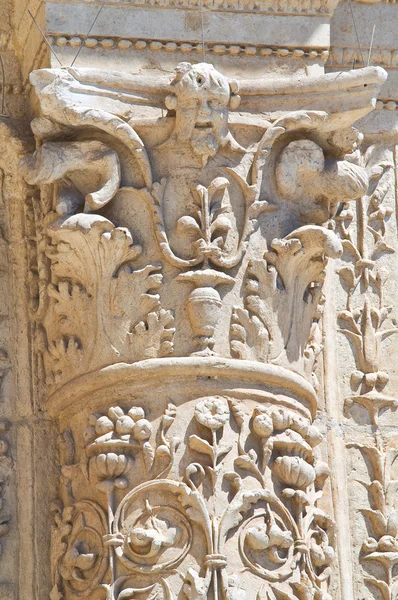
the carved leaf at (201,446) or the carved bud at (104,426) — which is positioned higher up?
the carved bud at (104,426)

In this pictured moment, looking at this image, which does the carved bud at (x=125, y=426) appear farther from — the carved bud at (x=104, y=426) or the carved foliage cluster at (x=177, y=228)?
the carved foliage cluster at (x=177, y=228)

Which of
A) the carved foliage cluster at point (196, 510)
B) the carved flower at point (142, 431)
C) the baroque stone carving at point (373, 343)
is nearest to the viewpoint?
the carved foliage cluster at point (196, 510)

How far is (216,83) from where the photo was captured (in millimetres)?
5910

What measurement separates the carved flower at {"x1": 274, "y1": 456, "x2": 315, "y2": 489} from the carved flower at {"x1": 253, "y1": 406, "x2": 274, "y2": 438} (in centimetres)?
9

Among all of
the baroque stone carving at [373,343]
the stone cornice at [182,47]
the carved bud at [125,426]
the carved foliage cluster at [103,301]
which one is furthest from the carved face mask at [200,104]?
the carved bud at [125,426]

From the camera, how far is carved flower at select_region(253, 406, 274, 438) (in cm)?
580

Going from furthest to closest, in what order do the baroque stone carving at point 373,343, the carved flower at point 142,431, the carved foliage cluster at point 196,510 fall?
the baroque stone carving at point 373,343
the carved flower at point 142,431
the carved foliage cluster at point 196,510

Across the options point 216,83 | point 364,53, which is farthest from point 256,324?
point 364,53

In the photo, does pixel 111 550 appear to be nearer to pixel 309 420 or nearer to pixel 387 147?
pixel 309 420

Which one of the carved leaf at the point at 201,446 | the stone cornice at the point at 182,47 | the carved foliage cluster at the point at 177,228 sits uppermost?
the stone cornice at the point at 182,47

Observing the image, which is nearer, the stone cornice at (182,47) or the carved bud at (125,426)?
the carved bud at (125,426)

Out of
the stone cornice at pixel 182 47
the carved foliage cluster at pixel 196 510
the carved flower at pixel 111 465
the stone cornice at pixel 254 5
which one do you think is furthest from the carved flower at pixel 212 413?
the stone cornice at pixel 254 5

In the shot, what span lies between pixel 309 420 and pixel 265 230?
59 centimetres

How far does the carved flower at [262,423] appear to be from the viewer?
229 inches
